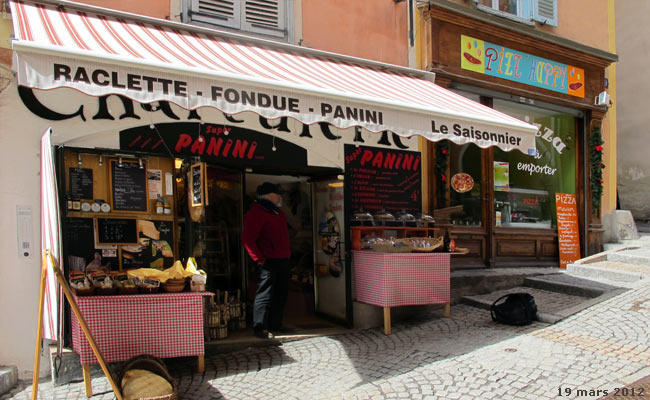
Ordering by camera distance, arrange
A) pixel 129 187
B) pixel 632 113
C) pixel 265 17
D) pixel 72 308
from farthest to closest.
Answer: pixel 632 113 < pixel 265 17 < pixel 129 187 < pixel 72 308

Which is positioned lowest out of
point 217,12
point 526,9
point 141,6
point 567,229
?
point 567,229

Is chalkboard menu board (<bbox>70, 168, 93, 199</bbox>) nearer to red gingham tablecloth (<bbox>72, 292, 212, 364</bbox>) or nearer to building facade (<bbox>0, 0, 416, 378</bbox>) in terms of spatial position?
building facade (<bbox>0, 0, 416, 378</bbox>)

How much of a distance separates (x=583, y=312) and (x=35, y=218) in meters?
5.93

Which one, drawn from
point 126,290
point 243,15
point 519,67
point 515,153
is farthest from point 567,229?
point 126,290

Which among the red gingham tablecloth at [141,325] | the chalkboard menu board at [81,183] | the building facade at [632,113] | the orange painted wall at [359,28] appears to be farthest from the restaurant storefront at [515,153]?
the chalkboard menu board at [81,183]

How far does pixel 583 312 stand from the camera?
612cm

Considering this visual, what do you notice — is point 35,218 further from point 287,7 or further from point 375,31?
point 375,31

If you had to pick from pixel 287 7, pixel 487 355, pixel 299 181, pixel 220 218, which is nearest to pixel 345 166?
pixel 299 181

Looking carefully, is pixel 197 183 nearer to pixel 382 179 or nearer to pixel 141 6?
pixel 141 6

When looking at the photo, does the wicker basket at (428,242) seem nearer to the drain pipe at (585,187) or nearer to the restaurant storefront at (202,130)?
the restaurant storefront at (202,130)

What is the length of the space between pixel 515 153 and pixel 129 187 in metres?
6.76

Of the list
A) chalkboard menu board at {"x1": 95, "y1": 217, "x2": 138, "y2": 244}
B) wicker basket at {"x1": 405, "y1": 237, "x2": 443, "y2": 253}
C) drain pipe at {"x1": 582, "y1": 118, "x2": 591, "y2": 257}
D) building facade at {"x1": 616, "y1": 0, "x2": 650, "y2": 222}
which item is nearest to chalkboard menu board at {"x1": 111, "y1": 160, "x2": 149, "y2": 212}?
chalkboard menu board at {"x1": 95, "y1": 217, "x2": 138, "y2": 244}

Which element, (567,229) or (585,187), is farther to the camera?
(585,187)

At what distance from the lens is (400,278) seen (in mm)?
5996
